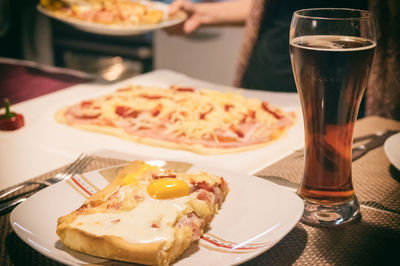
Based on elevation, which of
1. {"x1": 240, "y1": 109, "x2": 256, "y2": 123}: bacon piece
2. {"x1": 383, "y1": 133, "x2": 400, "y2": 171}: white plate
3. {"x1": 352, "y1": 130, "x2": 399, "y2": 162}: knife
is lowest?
{"x1": 240, "y1": 109, "x2": 256, "y2": 123}: bacon piece

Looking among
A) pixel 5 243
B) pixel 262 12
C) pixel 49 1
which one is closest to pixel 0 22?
pixel 49 1

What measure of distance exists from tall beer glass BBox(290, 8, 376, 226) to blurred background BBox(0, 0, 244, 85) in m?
3.07

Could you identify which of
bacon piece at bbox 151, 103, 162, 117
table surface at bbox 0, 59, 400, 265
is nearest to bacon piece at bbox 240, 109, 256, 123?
bacon piece at bbox 151, 103, 162, 117

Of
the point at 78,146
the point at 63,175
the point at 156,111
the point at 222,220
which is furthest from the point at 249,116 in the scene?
the point at 222,220

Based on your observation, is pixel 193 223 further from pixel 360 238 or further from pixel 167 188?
pixel 360 238

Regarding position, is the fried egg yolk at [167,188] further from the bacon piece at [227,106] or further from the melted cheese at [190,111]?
the bacon piece at [227,106]

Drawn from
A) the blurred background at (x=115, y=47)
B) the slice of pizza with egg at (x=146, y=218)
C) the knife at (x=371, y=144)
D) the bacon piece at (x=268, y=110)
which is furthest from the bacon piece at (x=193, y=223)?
the blurred background at (x=115, y=47)

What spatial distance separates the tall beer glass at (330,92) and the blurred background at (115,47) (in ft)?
10.1

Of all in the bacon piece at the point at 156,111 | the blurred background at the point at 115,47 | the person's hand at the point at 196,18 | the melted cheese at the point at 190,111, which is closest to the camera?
the melted cheese at the point at 190,111

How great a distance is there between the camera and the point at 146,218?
2.10ft

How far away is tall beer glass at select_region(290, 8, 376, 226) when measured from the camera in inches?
30.2

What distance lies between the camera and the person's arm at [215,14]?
234 cm

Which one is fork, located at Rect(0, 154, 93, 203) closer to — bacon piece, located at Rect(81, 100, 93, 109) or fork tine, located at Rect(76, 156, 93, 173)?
fork tine, located at Rect(76, 156, 93, 173)

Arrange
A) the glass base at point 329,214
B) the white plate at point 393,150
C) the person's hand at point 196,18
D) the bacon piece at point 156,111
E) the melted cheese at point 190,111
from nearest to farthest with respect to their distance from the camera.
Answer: the glass base at point 329,214 < the white plate at point 393,150 < the melted cheese at point 190,111 < the bacon piece at point 156,111 < the person's hand at point 196,18
